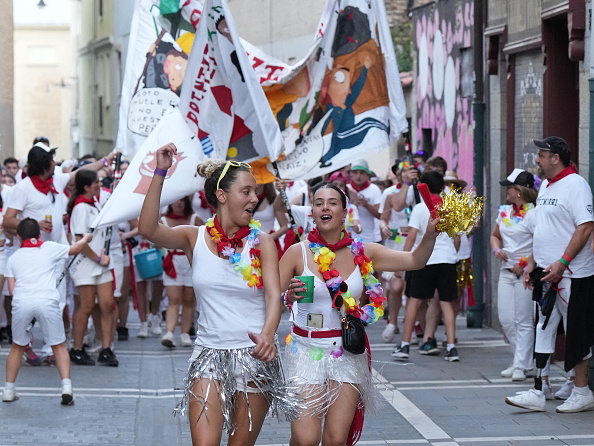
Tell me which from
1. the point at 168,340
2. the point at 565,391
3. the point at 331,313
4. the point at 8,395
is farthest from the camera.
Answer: the point at 168,340

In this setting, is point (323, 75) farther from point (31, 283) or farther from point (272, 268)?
point (272, 268)

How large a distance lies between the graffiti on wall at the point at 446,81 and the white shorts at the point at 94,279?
614cm

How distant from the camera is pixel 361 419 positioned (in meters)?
6.79

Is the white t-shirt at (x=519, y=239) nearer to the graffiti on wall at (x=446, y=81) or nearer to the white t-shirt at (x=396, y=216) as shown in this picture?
the white t-shirt at (x=396, y=216)

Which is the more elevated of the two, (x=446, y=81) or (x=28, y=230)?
(x=446, y=81)

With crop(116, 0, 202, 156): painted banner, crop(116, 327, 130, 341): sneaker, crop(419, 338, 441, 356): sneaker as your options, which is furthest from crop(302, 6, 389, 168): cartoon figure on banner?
crop(116, 327, 130, 341): sneaker

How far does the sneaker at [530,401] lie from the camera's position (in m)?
9.49

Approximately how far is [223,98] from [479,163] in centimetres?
513

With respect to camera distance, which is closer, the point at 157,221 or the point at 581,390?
the point at 157,221

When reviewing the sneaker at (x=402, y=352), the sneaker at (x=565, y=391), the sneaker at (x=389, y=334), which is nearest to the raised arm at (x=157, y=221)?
the sneaker at (x=565, y=391)

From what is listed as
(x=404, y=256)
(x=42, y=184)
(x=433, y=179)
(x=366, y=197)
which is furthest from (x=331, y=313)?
(x=366, y=197)

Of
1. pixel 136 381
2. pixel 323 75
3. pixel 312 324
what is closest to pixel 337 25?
pixel 323 75

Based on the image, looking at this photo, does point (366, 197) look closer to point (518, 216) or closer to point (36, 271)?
point (518, 216)

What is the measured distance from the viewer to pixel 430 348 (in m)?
12.8
